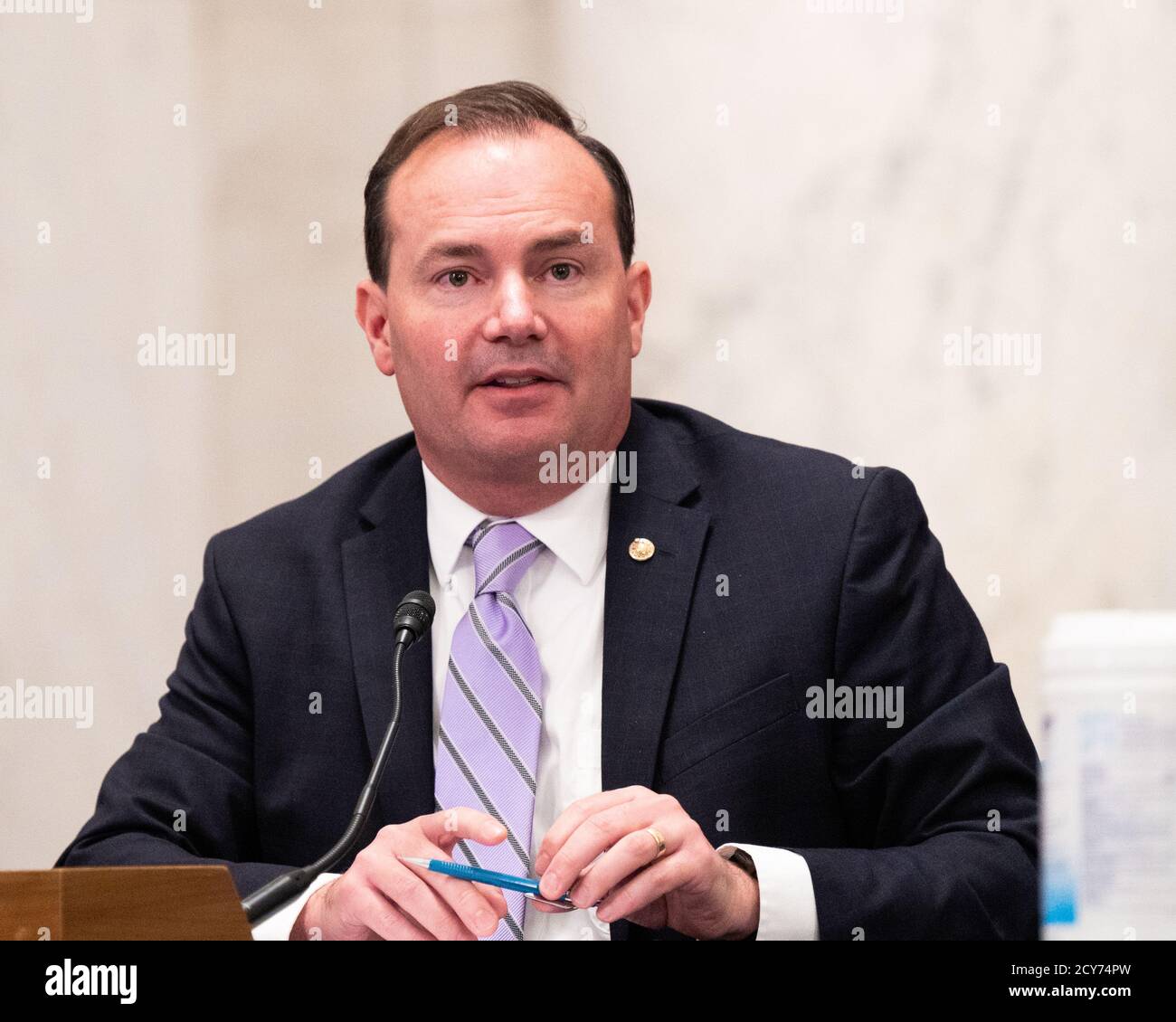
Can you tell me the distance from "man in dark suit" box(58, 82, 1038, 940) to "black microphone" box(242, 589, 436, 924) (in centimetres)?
35

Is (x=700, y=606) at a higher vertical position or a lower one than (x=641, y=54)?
lower

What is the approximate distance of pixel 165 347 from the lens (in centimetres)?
361

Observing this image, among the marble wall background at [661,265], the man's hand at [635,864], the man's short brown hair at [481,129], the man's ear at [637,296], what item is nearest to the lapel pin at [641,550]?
the man's ear at [637,296]

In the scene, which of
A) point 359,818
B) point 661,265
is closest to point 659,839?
point 359,818

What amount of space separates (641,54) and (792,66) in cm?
34

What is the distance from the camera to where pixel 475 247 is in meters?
2.26

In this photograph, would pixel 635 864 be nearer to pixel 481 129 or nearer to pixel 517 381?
pixel 517 381

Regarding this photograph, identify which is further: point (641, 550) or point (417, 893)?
point (641, 550)

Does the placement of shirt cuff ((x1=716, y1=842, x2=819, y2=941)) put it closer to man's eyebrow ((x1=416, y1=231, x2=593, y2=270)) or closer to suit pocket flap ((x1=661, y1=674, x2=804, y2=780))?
suit pocket flap ((x1=661, y1=674, x2=804, y2=780))

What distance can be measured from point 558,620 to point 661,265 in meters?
1.43

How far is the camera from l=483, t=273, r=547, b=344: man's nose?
2.20 m
